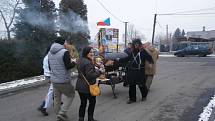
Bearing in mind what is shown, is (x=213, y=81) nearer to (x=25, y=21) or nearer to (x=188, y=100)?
(x=188, y=100)

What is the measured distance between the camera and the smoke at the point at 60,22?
1658 cm

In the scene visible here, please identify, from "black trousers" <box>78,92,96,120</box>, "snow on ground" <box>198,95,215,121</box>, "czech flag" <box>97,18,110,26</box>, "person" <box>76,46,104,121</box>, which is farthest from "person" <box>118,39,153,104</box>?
"czech flag" <box>97,18,110,26</box>

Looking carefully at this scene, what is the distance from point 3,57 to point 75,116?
830 cm

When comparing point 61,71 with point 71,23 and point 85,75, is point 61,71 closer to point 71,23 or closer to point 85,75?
point 85,75

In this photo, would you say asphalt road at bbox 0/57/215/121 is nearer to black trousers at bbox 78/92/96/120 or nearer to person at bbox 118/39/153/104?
person at bbox 118/39/153/104

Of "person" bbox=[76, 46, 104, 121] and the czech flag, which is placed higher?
the czech flag

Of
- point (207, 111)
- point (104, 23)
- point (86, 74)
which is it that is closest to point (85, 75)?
point (86, 74)

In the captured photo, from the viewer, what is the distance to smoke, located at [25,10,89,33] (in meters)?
16.6

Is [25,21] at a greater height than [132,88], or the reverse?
[25,21]

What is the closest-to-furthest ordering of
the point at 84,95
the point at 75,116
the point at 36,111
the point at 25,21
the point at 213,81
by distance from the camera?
the point at 84,95, the point at 75,116, the point at 36,111, the point at 213,81, the point at 25,21

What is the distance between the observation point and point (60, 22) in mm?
17953

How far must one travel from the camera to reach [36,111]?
938 centimetres

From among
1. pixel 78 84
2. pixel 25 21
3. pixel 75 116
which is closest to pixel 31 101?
pixel 75 116

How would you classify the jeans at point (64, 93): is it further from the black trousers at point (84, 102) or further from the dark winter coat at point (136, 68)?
the dark winter coat at point (136, 68)
